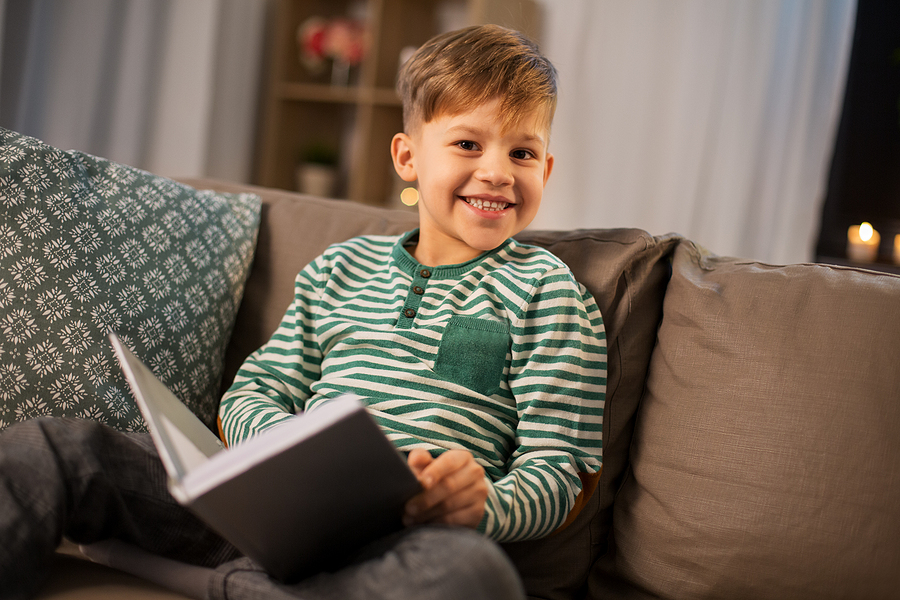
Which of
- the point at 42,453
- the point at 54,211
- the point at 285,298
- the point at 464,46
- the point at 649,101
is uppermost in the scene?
the point at 649,101

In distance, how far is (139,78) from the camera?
2502 millimetres

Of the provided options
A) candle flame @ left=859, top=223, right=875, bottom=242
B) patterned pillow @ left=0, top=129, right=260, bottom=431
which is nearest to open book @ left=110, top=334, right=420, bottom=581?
patterned pillow @ left=0, top=129, right=260, bottom=431

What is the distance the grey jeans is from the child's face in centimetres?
46

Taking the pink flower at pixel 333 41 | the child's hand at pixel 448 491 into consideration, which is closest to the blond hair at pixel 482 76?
the child's hand at pixel 448 491

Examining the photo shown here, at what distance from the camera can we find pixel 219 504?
0.57 metres

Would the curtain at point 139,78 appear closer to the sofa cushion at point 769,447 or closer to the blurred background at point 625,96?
the blurred background at point 625,96

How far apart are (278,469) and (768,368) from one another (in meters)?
0.62

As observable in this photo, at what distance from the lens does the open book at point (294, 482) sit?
54 centimetres

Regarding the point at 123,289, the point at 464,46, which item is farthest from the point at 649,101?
the point at 123,289

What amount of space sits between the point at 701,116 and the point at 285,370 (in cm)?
172

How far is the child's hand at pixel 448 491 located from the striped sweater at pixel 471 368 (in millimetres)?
42

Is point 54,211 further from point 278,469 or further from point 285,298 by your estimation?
point 278,469

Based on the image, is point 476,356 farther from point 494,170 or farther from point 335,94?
point 335,94

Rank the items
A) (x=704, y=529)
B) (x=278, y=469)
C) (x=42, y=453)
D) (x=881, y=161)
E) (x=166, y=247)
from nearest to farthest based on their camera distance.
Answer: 1. (x=278, y=469)
2. (x=42, y=453)
3. (x=704, y=529)
4. (x=166, y=247)
5. (x=881, y=161)
